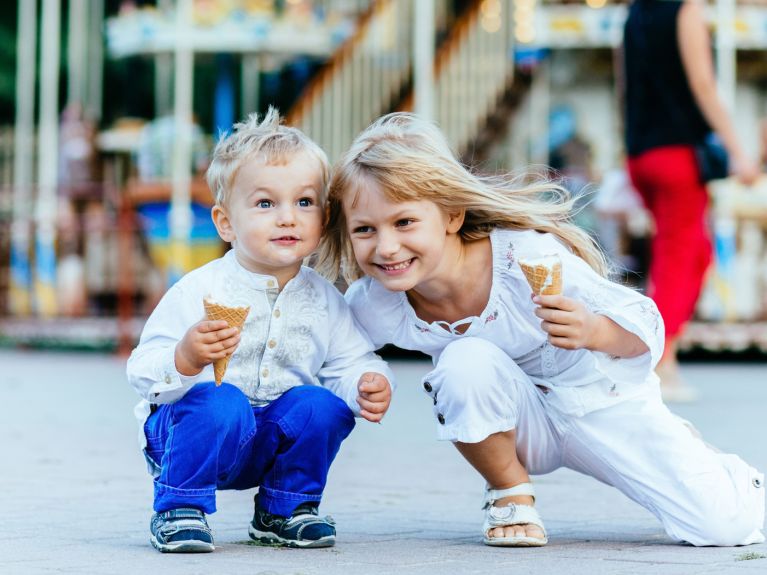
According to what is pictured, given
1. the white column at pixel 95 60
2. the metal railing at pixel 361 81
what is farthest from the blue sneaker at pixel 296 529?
the white column at pixel 95 60

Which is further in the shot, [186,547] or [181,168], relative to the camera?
[181,168]

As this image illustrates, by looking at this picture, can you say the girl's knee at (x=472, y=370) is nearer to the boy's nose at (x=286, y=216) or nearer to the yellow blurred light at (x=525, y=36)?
the boy's nose at (x=286, y=216)

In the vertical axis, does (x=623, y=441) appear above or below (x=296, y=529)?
above

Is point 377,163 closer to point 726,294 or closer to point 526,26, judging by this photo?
point 726,294

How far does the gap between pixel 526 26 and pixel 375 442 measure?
23.6 ft

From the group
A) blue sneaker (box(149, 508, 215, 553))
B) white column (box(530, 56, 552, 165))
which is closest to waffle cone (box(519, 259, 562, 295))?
blue sneaker (box(149, 508, 215, 553))

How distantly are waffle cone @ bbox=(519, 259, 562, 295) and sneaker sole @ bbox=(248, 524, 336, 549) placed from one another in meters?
0.79

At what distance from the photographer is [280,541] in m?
3.79

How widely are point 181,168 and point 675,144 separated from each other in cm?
539

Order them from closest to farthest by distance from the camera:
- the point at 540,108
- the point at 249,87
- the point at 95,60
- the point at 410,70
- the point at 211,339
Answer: the point at 211,339 → the point at 410,70 → the point at 540,108 → the point at 249,87 → the point at 95,60

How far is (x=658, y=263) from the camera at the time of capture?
291 inches

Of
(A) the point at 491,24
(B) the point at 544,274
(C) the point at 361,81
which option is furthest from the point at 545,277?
(A) the point at 491,24

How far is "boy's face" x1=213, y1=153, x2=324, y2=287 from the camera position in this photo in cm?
378

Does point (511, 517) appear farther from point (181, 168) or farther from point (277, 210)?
point (181, 168)
